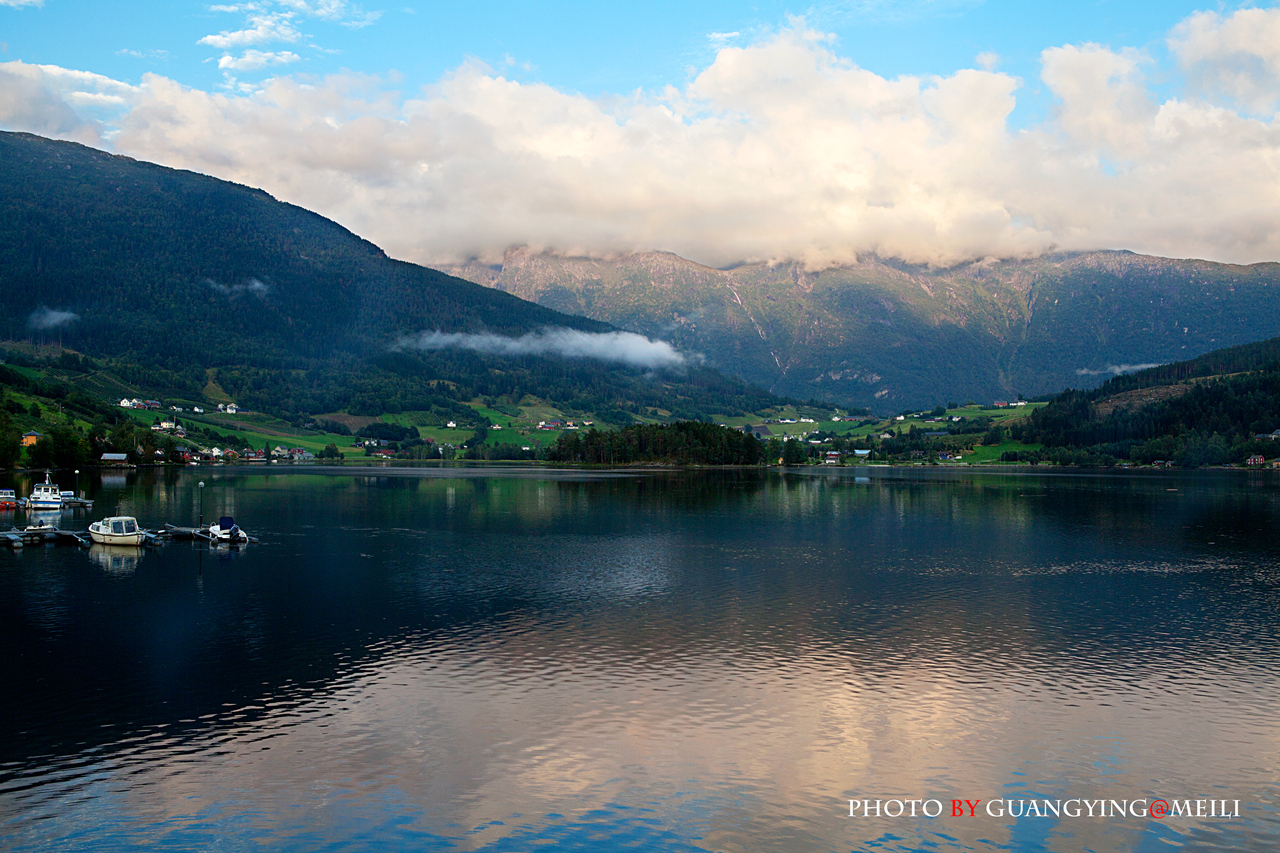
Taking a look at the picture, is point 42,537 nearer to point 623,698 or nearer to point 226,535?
point 226,535

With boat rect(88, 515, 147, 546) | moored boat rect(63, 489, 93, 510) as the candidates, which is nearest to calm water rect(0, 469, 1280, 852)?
boat rect(88, 515, 147, 546)

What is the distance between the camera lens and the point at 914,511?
4624 inches

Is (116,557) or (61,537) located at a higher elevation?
(61,537)

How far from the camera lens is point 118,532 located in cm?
7194

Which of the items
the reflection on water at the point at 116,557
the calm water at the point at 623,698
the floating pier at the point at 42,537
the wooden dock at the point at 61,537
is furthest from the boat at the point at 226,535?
the floating pier at the point at 42,537

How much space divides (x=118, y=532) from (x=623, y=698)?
A: 58.4 m

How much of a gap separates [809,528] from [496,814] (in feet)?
245

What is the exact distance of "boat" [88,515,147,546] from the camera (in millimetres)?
71688

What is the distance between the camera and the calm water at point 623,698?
74.0 feet

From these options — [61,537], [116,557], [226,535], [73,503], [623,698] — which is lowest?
[623,698]

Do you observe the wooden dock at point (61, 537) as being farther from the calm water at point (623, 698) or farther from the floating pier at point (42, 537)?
the calm water at point (623, 698)

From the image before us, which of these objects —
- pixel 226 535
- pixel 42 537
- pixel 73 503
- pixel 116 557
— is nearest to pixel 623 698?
pixel 116 557

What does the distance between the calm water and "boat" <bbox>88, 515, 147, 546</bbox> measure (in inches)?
112

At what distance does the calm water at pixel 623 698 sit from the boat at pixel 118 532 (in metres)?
2.85
